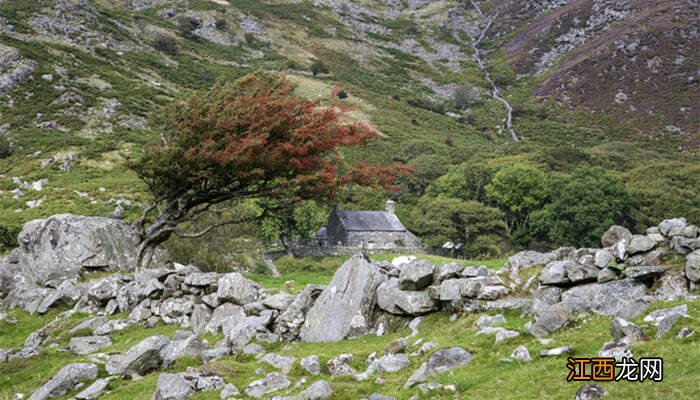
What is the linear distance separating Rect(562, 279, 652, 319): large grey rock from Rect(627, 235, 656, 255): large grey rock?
1105mm

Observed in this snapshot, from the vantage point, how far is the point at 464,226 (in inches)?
2985

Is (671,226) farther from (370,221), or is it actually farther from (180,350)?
(370,221)

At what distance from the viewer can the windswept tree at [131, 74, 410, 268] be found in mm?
21094

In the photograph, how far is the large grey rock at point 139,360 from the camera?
13312mm

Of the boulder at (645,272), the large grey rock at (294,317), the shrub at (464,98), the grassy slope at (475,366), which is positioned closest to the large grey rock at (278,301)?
the large grey rock at (294,317)

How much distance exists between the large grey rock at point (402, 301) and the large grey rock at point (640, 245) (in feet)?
17.4

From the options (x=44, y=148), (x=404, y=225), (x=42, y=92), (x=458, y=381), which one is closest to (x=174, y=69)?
(x=42, y=92)

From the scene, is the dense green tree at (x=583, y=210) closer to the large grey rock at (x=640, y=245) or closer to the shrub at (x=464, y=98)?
the large grey rock at (x=640, y=245)

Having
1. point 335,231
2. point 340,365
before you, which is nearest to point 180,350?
point 340,365

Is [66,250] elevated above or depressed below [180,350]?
below

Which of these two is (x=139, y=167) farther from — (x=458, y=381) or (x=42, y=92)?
(x=42, y=92)

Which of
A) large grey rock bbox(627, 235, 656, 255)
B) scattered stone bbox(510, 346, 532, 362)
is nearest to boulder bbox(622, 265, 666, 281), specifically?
large grey rock bbox(627, 235, 656, 255)

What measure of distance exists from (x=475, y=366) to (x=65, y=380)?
33.1 feet

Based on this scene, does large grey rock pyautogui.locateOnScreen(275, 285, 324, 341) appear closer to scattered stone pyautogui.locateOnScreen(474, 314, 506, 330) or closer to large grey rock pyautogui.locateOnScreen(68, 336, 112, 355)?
scattered stone pyautogui.locateOnScreen(474, 314, 506, 330)
